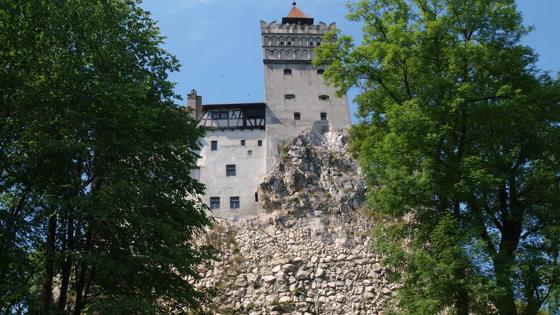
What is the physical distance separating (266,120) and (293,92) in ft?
13.2

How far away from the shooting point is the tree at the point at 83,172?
15422 mm

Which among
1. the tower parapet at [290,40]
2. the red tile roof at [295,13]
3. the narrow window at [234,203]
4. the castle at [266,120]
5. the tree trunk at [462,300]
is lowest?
the tree trunk at [462,300]

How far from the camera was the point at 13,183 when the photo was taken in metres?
15.8

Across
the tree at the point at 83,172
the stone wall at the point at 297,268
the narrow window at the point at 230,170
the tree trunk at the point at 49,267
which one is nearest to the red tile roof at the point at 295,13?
the narrow window at the point at 230,170

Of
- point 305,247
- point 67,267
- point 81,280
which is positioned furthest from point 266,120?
point 67,267

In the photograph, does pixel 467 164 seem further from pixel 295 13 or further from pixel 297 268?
pixel 295 13

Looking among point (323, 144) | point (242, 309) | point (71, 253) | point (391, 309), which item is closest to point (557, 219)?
point (391, 309)

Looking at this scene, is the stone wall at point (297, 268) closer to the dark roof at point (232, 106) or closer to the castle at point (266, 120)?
the castle at point (266, 120)

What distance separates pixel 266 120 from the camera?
53.6 metres

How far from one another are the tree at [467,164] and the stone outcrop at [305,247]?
23.0m

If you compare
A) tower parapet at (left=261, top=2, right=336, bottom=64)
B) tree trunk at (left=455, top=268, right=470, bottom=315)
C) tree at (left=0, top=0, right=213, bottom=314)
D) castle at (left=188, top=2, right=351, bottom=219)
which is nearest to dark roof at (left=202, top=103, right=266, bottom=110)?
castle at (left=188, top=2, right=351, bottom=219)

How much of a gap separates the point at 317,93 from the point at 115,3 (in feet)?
122

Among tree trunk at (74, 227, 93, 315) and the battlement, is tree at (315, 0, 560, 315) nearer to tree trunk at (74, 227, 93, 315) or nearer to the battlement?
tree trunk at (74, 227, 93, 315)

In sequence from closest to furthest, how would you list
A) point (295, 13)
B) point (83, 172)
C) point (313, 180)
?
point (83, 172)
point (313, 180)
point (295, 13)
